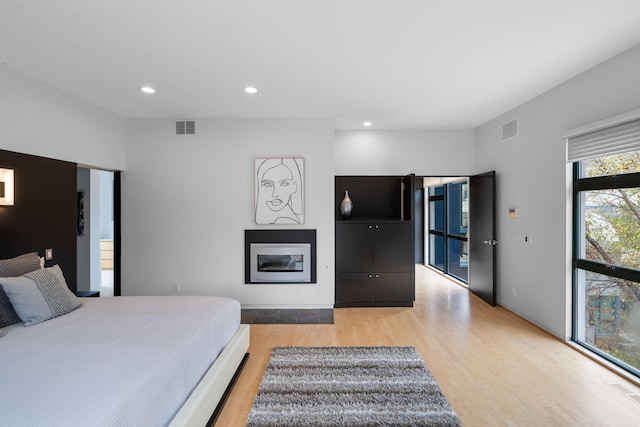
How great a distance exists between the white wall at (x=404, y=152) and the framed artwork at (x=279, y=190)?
1008 mm

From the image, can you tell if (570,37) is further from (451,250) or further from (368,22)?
(451,250)

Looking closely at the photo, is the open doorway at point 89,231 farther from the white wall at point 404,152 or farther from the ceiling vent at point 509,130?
the ceiling vent at point 509,130

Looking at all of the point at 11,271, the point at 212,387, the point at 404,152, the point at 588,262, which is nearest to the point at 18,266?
the point at 11,271

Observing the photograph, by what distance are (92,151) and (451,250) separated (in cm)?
646

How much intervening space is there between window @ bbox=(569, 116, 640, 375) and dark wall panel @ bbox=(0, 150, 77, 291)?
5.42m

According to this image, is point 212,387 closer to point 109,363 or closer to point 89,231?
point 109,363

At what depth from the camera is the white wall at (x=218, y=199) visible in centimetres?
454

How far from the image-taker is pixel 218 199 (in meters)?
4.54

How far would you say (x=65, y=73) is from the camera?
3.12 m

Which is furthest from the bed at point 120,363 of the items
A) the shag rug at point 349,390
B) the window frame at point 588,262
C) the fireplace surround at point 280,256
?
the window frame at point 588,262

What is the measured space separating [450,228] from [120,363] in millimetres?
6455

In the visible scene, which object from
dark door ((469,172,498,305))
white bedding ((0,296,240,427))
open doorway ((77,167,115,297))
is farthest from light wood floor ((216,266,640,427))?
open doorway ((77,167,115,297))

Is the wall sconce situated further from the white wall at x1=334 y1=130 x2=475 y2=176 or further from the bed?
the white wall at x1=334 y1=130 x2=475 y2=176

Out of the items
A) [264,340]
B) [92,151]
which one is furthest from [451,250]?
[92,151]
